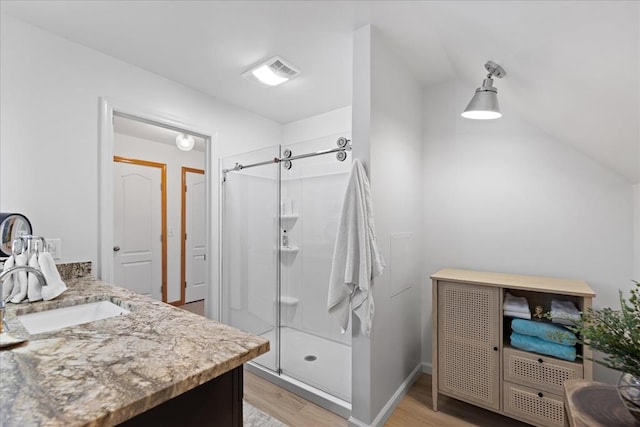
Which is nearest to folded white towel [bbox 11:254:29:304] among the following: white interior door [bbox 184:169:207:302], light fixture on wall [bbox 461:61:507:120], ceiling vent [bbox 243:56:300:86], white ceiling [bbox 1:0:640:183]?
white ceiling [bbox 1:0:640:183]

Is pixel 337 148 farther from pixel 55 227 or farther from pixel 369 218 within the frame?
pixel 55 227

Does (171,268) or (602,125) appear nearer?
(602,125)

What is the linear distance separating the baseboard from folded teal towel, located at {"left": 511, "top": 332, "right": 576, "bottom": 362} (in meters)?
0.82

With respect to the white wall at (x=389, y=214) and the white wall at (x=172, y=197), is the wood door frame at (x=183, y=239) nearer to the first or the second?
the white wall at (x=172, y=197)

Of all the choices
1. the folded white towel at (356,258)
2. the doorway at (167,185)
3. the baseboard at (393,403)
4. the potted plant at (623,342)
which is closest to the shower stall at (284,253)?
the doorway at (167,185)

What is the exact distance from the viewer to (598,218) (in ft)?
6.29

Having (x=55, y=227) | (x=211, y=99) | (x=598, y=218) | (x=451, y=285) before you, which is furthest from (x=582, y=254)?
(x=55, y=227)

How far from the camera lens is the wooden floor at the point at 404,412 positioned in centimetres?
187

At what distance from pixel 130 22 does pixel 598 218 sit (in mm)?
3162

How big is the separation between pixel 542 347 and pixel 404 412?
3.11ft

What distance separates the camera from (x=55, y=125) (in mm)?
1858

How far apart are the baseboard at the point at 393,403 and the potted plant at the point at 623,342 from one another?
51.4 inches

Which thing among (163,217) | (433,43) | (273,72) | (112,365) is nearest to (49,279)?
(112,365)

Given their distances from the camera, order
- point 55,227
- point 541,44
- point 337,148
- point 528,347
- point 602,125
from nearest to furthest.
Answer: point 541,44
point 602,125
point 528,347
point 55,227
point 337,148
